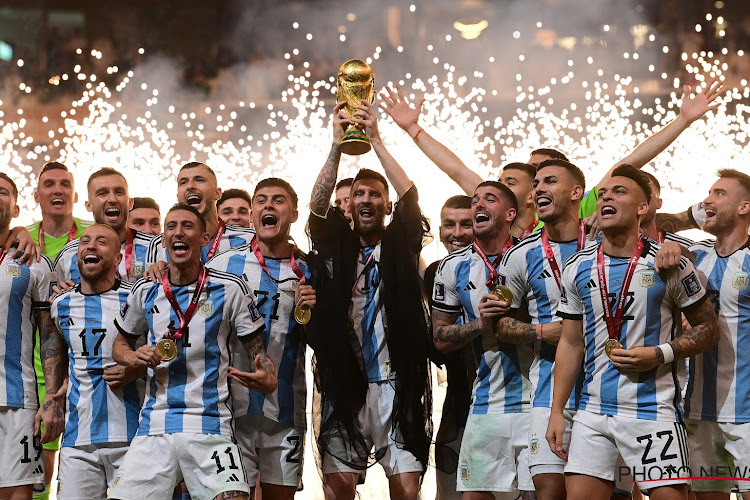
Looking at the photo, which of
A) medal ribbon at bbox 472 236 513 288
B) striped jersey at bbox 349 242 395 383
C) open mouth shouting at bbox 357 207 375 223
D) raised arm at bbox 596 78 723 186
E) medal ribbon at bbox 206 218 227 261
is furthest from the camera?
medal ribbon at bbox 206 218 227 261

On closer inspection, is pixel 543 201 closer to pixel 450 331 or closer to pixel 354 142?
pixel 450 331

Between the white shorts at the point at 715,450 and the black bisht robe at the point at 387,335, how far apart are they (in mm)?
1218

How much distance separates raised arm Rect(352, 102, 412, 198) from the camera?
17.4 ft

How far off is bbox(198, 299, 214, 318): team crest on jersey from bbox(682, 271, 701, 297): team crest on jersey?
1984 mm

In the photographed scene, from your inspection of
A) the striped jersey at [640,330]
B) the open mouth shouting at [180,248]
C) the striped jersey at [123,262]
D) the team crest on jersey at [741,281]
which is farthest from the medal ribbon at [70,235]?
the team crest on jersey at [741,281]

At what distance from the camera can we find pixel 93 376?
4934 mm

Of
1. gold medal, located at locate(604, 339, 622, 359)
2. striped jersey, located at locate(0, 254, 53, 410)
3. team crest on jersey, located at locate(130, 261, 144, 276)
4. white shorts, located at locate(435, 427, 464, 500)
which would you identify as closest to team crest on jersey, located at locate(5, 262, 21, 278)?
striped jersey, located at locate(0, 254, 53, 410)

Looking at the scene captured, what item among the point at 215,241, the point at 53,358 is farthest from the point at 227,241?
the point at 53,358

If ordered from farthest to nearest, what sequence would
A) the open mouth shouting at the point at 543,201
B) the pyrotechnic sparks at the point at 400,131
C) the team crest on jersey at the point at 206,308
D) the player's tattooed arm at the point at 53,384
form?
the pyrotechnic sparks at the point at 400,131, the player's tattooed arm at the point at 53,384, the open mouth shouting at the point at 543,201, the team crest on jersey at the point at 206,308

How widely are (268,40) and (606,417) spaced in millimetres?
8251

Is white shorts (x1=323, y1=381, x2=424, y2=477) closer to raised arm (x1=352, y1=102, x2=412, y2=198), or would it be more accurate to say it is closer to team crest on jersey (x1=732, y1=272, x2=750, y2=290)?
raised arm (x1=352, y1=102, x2=412, y2=198)

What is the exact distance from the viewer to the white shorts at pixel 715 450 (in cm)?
474

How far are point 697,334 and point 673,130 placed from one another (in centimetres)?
175

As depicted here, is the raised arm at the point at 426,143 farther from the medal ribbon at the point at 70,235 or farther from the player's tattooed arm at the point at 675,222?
the medal ribbon at the point at 70,235
